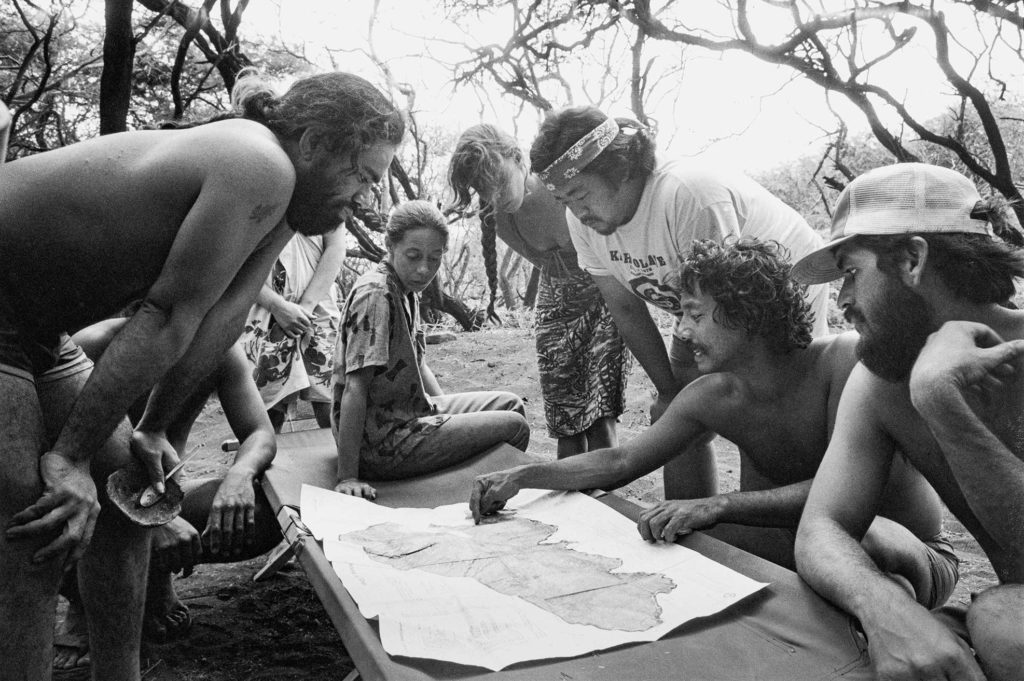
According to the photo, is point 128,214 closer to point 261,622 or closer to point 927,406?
point 927,406

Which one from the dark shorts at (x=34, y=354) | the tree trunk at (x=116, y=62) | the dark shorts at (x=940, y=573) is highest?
the tree trunk at (x=116, y=62)

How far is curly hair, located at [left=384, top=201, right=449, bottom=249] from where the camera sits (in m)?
2.64

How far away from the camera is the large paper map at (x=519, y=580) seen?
1.34 meters

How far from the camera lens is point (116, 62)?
16.4 ft

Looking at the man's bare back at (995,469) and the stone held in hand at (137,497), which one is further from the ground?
the man's bare back at (995,469)

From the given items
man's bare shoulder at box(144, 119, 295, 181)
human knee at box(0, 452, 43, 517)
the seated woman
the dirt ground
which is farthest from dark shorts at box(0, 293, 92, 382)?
the dirt ground

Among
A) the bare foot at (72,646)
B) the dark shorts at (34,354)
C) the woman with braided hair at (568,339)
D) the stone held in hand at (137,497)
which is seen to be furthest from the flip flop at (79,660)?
the woman with braided hair at (568,339)

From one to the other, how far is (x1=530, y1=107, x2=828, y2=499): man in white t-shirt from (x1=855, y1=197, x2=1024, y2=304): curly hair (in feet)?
2.79

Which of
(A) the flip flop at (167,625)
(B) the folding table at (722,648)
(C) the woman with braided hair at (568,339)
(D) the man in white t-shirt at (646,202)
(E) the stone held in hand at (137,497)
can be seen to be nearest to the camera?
(B) the folding table at (722,648)

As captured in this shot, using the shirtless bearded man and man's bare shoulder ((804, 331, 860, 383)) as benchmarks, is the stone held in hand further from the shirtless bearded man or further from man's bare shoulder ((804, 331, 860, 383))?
man's bare shoulder ((804, 331, 860, 383))

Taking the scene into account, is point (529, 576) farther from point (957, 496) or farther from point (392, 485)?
point (392, 485)

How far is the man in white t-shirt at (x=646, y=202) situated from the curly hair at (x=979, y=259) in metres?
0.85

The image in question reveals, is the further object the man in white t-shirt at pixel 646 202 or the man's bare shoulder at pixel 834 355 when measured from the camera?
the man in white t-shirt at pixel 646 202

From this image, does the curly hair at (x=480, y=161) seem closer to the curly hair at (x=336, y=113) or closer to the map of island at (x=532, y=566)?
the curly hair at (x=336, y=113)
